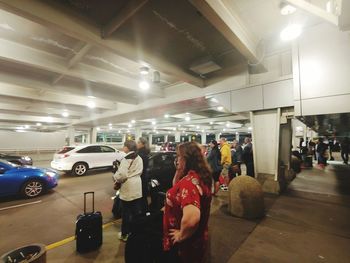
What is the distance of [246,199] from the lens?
4.45 metres

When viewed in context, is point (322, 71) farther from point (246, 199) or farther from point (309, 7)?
point (246, 199)

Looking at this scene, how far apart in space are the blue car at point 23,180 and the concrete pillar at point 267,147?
287 inches

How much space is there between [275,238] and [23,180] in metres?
7.16

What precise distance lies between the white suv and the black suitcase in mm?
7385

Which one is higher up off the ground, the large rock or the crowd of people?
the crowd of people

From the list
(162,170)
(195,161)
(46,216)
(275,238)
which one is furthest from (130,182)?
(162,170)

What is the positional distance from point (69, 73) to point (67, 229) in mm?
4461

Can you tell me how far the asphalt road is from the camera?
12.0 ft

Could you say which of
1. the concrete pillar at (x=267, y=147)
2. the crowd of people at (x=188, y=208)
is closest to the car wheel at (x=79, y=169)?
the concrete pillar at (x=267, y=147)

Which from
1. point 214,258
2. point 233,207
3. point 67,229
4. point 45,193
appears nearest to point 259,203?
point 233,207

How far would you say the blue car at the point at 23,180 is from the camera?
5.79 meters

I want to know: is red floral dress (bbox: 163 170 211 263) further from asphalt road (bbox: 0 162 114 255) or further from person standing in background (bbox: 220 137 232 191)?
person standing in background (bbox: 220 137 232 191)

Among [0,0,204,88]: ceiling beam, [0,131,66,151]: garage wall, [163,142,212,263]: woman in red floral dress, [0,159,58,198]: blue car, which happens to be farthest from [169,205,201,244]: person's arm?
[0,131,66,151]: garage wall

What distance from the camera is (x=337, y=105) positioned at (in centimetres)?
443
